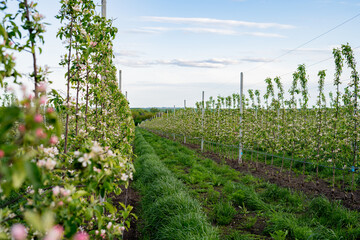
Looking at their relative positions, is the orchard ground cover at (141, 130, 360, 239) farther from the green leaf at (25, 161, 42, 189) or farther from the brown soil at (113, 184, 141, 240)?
the green leaf at (25, 161, 42, 189)

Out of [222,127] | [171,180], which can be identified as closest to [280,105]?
[222,127]

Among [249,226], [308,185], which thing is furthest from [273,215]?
[308,185]

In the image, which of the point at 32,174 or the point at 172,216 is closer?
the point at 32,174

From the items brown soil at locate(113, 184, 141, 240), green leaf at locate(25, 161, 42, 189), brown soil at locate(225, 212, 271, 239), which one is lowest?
brown soil at locate(113, 184, 141, 240)

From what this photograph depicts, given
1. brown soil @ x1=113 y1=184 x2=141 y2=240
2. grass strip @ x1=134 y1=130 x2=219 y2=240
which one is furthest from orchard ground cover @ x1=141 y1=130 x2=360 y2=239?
brown soil @ x1=113 y1=184 x2=141 y2=240

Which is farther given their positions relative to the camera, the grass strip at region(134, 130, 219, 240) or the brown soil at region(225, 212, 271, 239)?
the brown soil at region(225, 212, 271, 239)

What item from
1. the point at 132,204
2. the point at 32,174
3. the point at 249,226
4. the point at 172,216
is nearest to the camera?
the point at 32,174

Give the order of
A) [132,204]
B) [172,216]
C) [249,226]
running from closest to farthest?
1. [172,216]
2. [249,226]
3. [132,204]

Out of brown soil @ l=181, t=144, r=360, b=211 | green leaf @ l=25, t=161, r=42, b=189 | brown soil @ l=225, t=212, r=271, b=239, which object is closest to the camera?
green leaf @ l=25, t=161, r=42, b=189

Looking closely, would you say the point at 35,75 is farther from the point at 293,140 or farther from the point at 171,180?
the point at 293,140

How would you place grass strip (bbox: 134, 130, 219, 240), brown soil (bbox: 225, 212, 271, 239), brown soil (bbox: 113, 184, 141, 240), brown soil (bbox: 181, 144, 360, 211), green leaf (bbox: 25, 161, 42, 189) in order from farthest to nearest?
brown soil (bbox: 181, 144, 360, 211) → brown soil (bbox: 113, 184, 141, 240) → brown soil (bbox: 225, 212, 271, 239) → grass strip (bbox: 134, 130, 219, 240) → green leaf (bbox: 25, 161, 42, 189)

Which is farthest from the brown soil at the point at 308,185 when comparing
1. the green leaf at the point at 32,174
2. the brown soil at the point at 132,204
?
the green leaf at the point at 32,174

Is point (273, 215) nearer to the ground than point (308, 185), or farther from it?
farther from it

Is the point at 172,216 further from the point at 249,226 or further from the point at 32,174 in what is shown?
the point at 32,174
